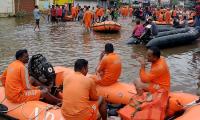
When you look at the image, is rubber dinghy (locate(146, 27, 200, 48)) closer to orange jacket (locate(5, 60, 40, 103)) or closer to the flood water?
the flood water

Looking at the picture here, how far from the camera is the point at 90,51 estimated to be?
636 inches

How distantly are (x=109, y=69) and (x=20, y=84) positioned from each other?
2.14 meters

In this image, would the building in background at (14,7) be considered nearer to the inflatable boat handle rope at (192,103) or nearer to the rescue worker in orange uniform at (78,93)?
the inflatable boat handle rope at (192,103)

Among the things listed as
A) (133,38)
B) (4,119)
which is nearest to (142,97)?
(4,119)

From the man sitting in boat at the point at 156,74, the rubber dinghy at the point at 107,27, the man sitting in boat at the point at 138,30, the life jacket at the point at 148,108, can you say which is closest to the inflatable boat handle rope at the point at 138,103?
the life jacket at the point at 148,108

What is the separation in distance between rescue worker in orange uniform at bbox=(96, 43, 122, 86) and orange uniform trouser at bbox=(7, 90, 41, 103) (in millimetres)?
1664

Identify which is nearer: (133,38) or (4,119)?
(4,119)

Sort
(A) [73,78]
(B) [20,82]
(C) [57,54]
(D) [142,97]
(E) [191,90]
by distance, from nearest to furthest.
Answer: (A) [73,78] < (D) [142,97] < (B) [20,82] < (E) [191,90] < (C) [57,54]

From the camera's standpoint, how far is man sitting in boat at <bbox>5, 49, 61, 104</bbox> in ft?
24.7

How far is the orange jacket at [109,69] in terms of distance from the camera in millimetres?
8766

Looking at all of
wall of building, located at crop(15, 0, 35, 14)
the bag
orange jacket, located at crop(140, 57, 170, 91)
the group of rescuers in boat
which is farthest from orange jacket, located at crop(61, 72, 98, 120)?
wall of building, located at crop(15, 0, 35, 14)

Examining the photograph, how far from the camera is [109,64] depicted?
8.78 meters

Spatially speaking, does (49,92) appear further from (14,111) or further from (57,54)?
(57,54)

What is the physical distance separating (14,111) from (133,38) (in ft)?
37.3
